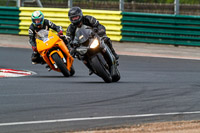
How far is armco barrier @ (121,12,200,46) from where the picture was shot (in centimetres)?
1767

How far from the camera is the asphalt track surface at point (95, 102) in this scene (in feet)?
18.5

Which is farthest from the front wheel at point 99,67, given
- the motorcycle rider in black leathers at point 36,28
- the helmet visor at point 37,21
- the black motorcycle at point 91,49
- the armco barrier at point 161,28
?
the armco barrier at point 161,28

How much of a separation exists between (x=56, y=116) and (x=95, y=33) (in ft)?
11.5

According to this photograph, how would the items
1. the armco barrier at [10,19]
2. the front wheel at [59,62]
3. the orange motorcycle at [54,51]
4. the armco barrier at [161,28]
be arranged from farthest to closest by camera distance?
the armco barrier at [10,19]
the armco barrier at [161,28]
the orange motorcycle at [54,51]
the front wheel at [59,62]

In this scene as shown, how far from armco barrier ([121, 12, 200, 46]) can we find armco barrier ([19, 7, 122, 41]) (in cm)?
28

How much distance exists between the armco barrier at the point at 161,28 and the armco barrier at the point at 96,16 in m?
0.28

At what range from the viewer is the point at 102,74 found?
29.7 feet

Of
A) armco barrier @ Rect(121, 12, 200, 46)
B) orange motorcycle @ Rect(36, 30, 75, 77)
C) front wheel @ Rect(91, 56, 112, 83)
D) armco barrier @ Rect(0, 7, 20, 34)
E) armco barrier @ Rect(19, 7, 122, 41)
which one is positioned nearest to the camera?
front wheel @ Rect(91, 56, 112, 83)

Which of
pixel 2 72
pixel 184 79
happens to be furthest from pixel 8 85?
pixel 184 79

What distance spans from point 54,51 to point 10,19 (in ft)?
34.7

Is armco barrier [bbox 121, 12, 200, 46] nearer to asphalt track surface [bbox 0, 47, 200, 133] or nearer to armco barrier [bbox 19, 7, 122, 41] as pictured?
armco barrier [bbox 19, 7, 122, 41]

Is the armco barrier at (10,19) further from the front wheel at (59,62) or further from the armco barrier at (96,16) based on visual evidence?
the front wheel at (59,62)

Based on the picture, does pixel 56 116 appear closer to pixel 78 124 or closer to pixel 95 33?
pixel 78 124

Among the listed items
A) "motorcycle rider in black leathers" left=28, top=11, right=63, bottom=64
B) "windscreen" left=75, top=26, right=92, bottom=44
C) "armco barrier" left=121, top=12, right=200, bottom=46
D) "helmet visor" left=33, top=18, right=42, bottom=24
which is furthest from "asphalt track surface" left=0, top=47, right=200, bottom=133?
"armco barrier" left=121, top=12, right=200, bottom=46
